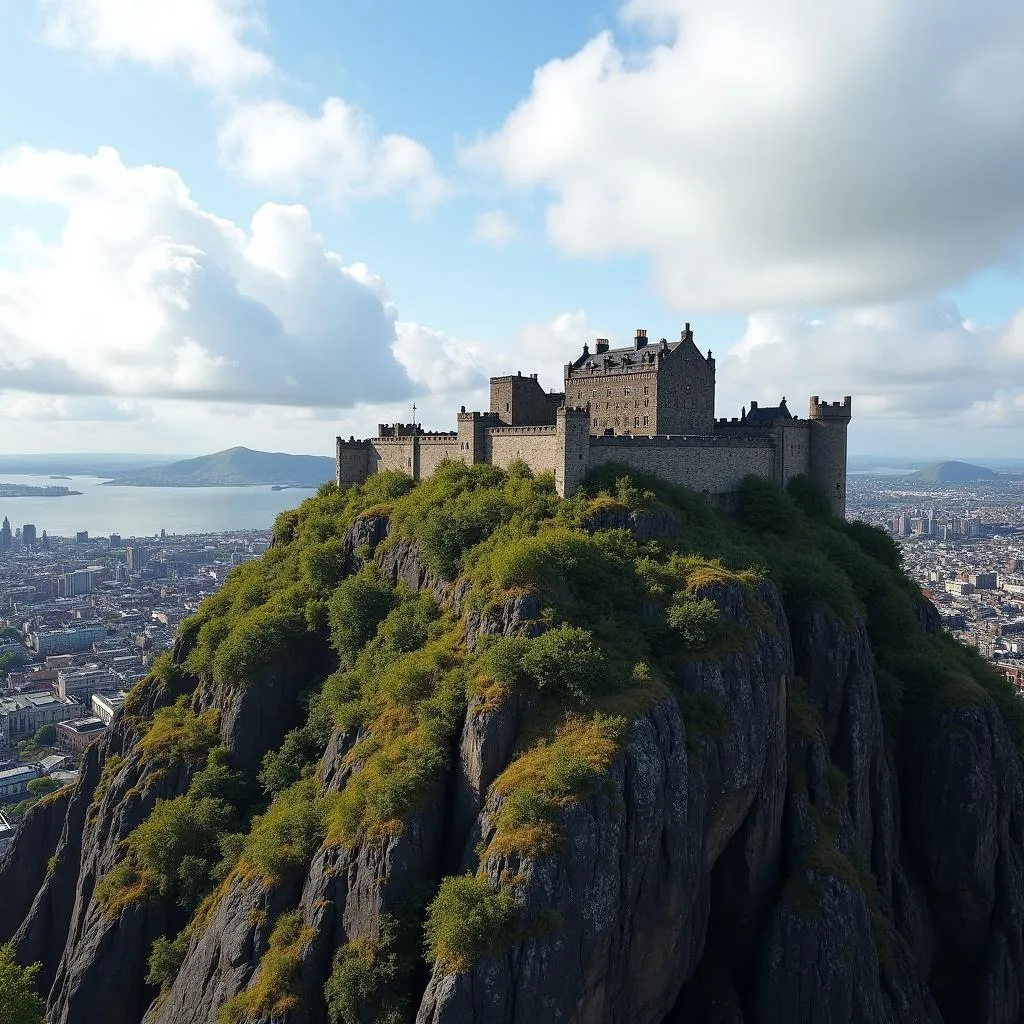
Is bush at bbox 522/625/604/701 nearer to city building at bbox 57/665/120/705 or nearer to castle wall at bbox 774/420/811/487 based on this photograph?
castle wall at bbox 774/420/811/487

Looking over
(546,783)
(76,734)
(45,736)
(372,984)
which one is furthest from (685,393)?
(45,736)

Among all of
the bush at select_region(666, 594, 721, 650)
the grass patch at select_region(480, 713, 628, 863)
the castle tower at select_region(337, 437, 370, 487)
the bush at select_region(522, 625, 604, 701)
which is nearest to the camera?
the grass patch at select_region(480, 713, 628, 863)

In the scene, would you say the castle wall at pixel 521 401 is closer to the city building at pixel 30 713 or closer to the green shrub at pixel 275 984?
the green shrub at pixel 275 984

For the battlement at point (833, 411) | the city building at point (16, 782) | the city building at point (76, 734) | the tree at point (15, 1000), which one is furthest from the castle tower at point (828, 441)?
the city building at point (76, 734)

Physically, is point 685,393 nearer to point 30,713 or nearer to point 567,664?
point 567,664

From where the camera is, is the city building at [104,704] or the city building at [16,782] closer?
the city building at [16,782]

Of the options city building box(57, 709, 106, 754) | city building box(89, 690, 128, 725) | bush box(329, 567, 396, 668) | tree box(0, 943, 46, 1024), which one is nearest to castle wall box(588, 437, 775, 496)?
bush box(329, 567, 396, 668)
